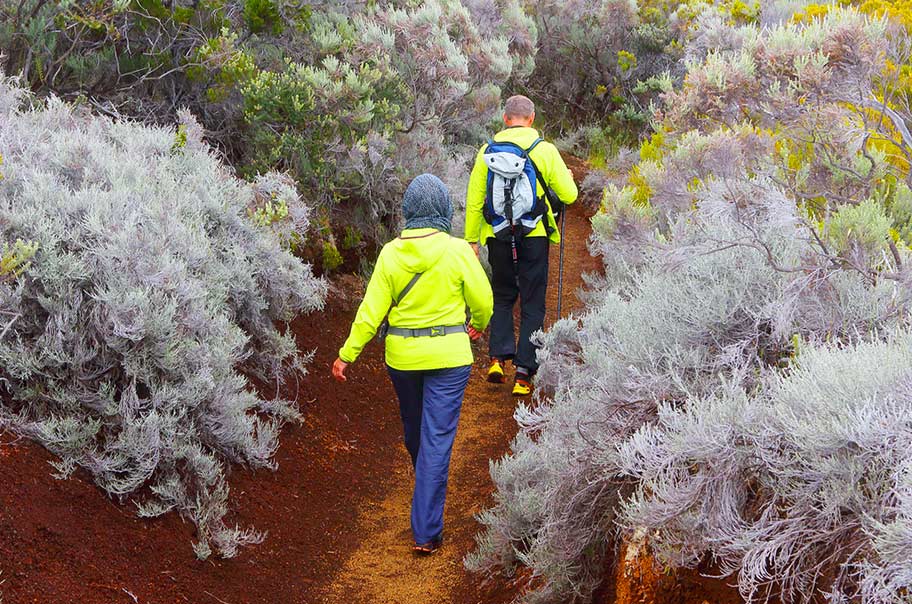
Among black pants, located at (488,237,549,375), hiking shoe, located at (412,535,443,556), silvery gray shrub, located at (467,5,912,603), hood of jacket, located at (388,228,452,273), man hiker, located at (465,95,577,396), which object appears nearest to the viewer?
silvery gray shrub, located at (467,5,912,603)

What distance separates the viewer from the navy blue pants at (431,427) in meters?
5.37

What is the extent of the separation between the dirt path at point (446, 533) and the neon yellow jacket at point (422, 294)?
4.03ft

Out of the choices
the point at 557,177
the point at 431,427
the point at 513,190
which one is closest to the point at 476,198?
the point at 513,190

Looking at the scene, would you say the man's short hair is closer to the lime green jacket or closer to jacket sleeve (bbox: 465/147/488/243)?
the lime green jacket

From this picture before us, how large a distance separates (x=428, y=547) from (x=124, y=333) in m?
2.20

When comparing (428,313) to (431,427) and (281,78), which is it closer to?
(431,427)

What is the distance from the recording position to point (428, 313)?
5.26 m

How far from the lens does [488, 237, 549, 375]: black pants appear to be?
24.9 feet

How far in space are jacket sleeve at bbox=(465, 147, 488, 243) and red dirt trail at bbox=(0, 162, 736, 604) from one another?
151 centimetres

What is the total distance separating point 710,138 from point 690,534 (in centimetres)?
423

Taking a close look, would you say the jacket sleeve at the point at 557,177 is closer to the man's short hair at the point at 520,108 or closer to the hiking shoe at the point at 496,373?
the man's short hair at the point at 520,108

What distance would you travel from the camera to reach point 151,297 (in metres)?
5.21

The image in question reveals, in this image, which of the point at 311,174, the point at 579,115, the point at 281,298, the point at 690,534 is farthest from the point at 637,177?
the point at 579,115

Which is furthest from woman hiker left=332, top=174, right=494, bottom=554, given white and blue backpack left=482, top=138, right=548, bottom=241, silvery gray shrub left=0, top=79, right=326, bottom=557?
white and blue backpack left=482, top=138, right=548, bottom=241
